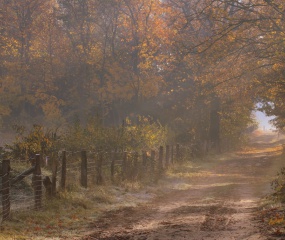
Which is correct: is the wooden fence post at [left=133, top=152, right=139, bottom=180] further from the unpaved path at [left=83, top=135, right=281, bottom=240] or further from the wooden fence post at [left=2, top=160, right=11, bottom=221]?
the wooden fence post at [left=2, top=160, right=11, bottom=221]

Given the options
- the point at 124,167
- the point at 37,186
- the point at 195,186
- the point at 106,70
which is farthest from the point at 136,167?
the point at 106,70

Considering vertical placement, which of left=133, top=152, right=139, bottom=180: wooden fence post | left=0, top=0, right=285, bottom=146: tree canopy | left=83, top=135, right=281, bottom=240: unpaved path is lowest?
left=83, top=135, right=281, bottom=240: unpaved path

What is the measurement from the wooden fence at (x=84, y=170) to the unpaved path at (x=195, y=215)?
172 cm

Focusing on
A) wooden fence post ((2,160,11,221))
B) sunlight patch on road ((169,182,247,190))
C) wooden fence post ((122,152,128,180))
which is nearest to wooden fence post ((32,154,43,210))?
wooden fence post ((2,160,11,221))

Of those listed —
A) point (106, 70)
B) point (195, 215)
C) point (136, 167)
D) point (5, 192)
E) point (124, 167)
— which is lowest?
point (195, 215)

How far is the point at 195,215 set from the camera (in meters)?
11.8

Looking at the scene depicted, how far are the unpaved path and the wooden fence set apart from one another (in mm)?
1717

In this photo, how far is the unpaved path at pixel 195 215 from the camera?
370 inches

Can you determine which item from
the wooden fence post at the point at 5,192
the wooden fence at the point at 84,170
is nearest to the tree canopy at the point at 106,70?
the wooden fence at the point at 84,170

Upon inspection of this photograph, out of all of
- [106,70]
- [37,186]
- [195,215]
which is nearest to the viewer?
[195,215]

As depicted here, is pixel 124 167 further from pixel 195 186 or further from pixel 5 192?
pixel 5 192

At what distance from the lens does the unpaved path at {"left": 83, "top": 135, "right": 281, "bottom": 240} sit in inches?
370

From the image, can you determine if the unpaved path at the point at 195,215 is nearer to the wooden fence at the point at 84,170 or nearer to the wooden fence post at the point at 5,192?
the wooden fence at the point at 84,170

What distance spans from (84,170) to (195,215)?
5.42 metres
